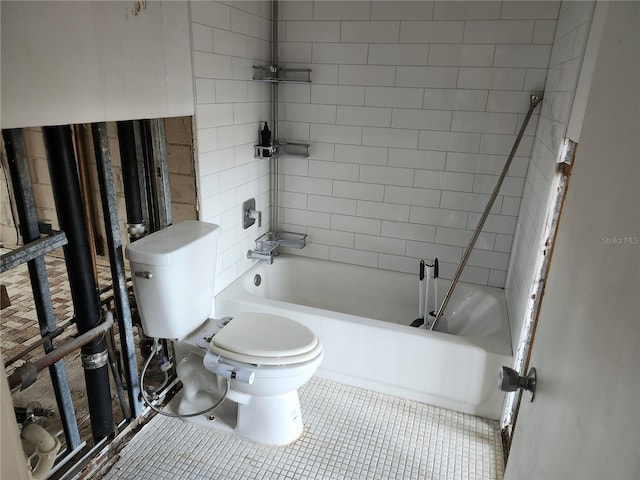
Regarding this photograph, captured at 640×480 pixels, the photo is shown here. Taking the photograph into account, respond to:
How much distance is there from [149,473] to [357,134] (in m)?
1.97

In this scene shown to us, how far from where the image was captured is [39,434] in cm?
144

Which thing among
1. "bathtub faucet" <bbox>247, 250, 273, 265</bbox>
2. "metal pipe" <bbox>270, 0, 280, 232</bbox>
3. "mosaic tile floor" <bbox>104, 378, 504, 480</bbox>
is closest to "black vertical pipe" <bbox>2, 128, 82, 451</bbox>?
"mosaic tile floor" <bbox>104, 378, 504, 480</bbox>

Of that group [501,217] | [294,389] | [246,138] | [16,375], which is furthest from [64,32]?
[501,217]

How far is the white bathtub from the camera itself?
199cm

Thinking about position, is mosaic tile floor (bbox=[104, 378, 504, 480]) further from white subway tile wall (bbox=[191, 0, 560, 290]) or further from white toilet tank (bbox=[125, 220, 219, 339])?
white subway tile wall (bbox=[191, 0, 560, 290])

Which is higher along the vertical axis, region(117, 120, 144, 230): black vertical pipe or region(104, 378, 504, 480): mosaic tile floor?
region(117, 120, 144, 230): black vertical pipe

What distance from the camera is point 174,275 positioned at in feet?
5.52

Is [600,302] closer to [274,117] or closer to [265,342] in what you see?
[265,342]

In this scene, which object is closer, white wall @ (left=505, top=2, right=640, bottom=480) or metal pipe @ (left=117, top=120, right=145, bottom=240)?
white wall @ (left=505, top=2, right=640, bottom=480)

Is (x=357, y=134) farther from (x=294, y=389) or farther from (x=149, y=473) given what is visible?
(x=149, y=473)

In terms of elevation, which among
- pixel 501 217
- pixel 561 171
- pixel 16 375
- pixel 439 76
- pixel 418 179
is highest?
pixel 439 76

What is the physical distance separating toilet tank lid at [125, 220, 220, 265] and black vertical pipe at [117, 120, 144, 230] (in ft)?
0.53

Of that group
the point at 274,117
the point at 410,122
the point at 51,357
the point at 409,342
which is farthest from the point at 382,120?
the point at 51,357

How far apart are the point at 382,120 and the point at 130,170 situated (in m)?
1.38
